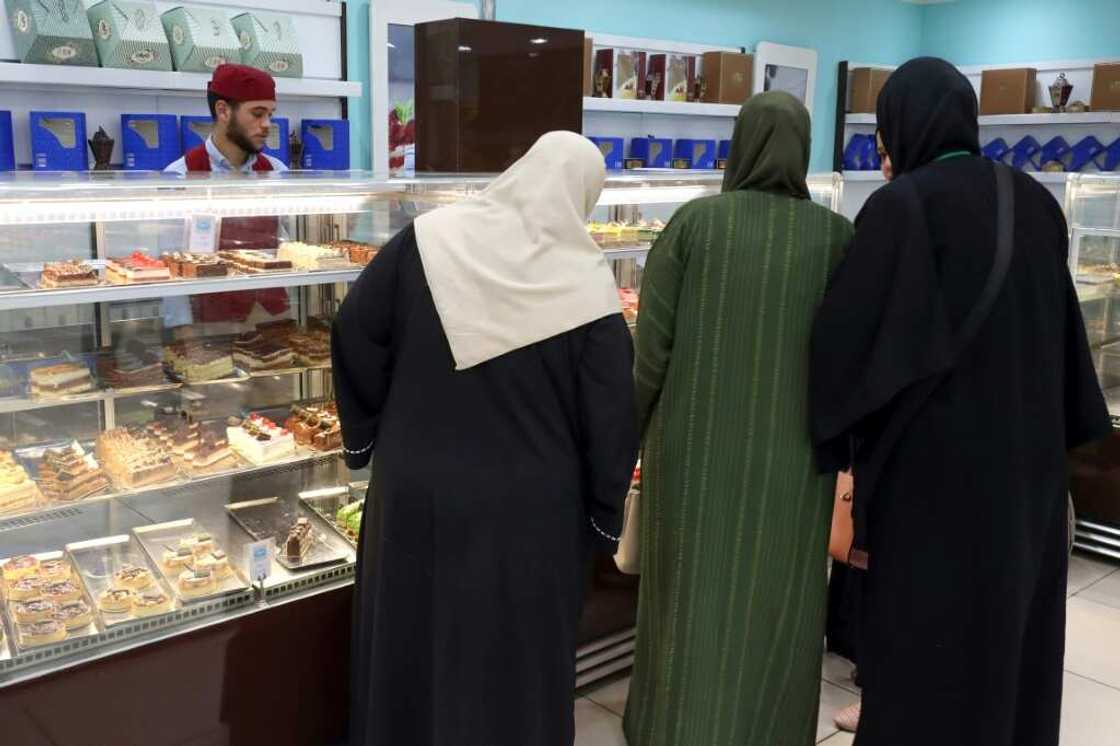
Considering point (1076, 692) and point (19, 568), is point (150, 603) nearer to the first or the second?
point (19, 568)

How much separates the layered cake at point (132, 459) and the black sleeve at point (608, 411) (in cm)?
128

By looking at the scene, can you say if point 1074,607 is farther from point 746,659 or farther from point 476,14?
point 476,14

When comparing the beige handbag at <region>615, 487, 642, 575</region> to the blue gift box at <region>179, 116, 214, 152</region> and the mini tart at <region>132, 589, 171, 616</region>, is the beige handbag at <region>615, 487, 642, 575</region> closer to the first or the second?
the mini tart at <region>132, 589, 171, 616</region>

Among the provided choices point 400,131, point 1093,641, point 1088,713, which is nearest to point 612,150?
point 400,131

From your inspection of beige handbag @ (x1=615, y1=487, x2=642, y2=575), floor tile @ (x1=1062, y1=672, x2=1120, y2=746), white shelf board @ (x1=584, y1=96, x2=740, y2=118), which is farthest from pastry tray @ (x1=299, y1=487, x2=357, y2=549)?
white shelf board @ (x1=584, y1=96, x2=740, y2=118)

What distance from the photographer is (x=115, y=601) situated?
101 inches

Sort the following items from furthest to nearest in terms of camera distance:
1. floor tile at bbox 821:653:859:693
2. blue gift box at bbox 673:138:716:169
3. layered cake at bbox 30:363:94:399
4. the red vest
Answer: blue gift box at bbox 673:138:716:169, floor tile at bbox 821:653:859:693, the red vest, layered cake at bbox 30:363:94:399

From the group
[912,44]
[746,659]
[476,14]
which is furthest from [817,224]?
[912,44]

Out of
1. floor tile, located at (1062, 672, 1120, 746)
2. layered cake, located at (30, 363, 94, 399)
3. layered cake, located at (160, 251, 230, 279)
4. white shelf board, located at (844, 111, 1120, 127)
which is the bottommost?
floor tile, located at (1062, 672, 1120, 746)

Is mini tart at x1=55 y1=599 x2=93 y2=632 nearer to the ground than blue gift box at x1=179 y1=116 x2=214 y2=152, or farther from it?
nearer to the ground

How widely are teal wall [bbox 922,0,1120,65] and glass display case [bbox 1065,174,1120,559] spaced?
12.0ft

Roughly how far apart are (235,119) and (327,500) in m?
1.54

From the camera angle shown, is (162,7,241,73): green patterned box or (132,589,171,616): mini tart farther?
(162,7,241,73): green patterned box

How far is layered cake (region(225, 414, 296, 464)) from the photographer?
3027 mm
